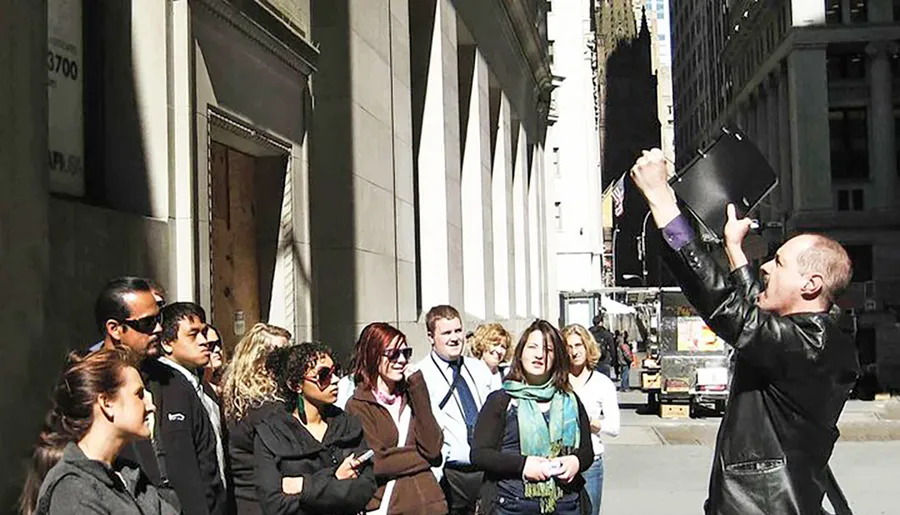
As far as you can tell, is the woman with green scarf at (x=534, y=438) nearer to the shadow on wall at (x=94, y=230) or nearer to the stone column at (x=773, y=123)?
the shadow on wall at (x=94, y=230)

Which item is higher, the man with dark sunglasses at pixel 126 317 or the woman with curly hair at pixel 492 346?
the man with dark sunglasses at pixel 126 317

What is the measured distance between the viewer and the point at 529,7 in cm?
3703

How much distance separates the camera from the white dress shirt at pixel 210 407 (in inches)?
223

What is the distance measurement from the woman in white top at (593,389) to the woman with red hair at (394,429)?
78.8 inches

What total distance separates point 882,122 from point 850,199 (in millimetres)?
4436

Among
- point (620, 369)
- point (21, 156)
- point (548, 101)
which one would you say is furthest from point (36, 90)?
point (548, 101)

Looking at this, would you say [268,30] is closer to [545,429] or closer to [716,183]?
[545,429]

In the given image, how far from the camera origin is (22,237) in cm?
624

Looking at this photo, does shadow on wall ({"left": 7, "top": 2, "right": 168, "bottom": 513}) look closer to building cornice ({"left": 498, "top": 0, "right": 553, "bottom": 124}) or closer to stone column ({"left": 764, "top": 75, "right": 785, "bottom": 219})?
building cornice ({"left": 498, "top": 0, "right": 553, "bottom": 124})

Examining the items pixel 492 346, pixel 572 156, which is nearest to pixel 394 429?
pixel 492 346

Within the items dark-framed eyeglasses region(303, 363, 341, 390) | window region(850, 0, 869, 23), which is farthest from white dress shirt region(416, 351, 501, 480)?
window region(850, 0, 869, 23)

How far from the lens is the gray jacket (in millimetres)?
3672

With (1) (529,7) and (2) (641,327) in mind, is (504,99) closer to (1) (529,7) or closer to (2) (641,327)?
(1) (529,7)

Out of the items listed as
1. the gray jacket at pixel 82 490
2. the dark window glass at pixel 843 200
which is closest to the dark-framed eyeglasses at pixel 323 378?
the gray jacket at pixel 82 490
